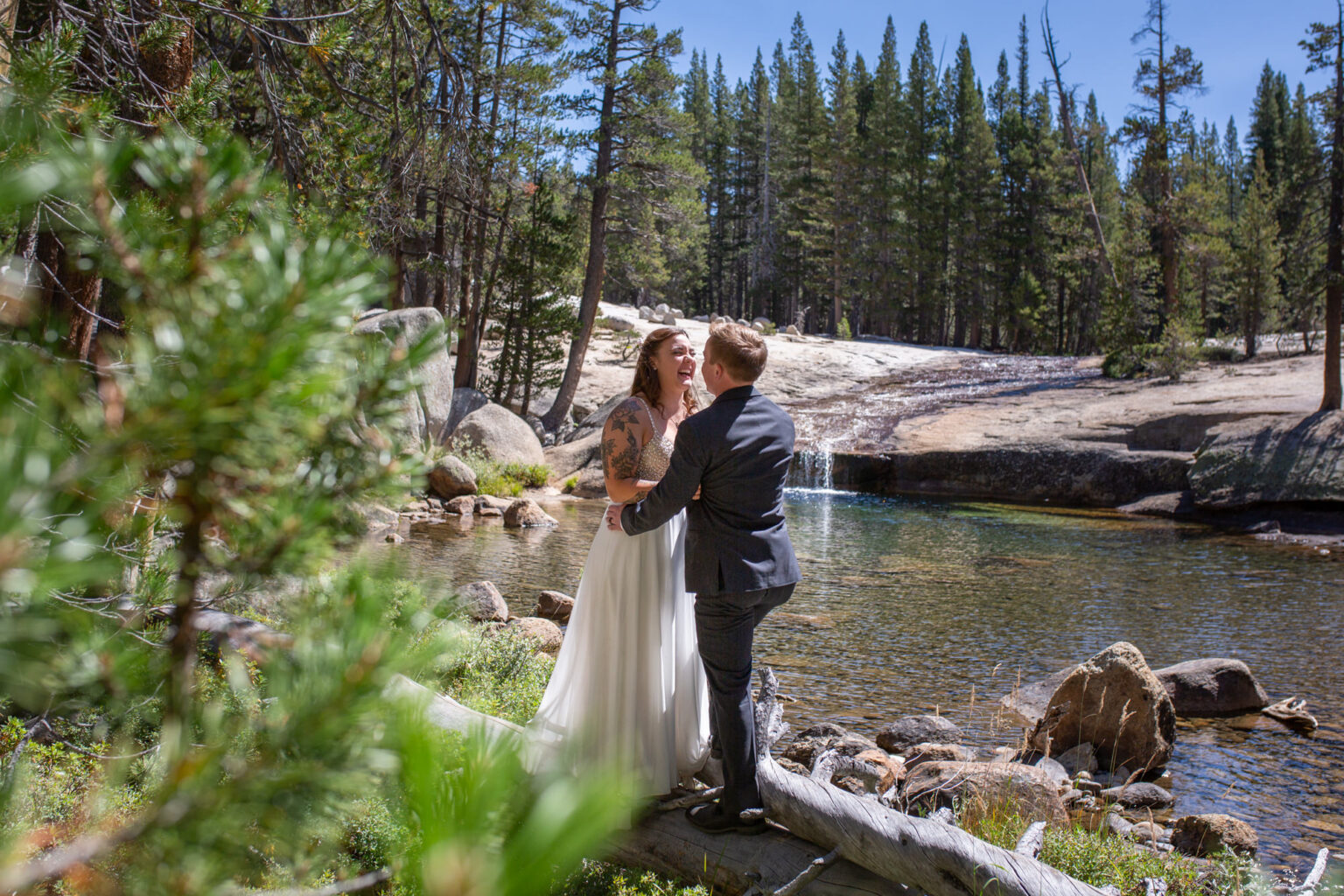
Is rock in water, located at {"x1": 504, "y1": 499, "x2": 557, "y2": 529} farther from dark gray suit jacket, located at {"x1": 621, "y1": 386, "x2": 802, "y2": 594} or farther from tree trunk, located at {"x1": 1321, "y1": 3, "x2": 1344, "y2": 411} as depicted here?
tree trunk, located at {"x1": 1321, "y1": 3, "x2": 1344, "y2": 411}

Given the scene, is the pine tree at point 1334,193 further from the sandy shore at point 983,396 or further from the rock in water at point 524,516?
the rock in water at point 524,516

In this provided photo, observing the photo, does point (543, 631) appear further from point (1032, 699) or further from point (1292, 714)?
point (1292, 714)

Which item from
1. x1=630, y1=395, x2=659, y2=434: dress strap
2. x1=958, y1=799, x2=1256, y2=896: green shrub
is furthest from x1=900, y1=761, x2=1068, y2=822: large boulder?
x1=630, y1=395, x2=659, y2=434: dress strap

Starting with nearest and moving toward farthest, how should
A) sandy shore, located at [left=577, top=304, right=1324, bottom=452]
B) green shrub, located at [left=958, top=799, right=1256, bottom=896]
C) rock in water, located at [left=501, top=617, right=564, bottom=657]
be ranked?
green shrub, located at [left=958, top=799, right=1256, bottom=896], rock in water, located at [left=501, top=617, right=564, bottom=657], sandy shore, located at [left=577, top=304, right=1324, bottom=452]

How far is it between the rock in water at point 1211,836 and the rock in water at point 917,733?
1475 mm

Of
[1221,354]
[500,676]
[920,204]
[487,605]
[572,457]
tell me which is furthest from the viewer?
[920,204]

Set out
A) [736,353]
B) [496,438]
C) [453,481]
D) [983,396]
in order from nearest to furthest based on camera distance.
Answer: [736,353], [453,481], [496,438], [983,396]

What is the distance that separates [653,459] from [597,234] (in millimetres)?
18587

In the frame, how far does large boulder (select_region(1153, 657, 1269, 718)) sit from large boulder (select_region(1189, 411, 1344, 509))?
9.65 meters

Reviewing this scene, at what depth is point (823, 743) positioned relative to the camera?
5.34m

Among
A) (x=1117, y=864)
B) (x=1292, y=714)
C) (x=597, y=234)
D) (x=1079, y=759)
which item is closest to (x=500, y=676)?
(x=1117, y=864)

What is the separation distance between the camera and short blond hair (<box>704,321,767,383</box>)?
134 inches

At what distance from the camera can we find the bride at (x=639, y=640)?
355cm

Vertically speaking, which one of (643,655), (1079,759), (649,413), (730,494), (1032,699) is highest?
(649,413)
